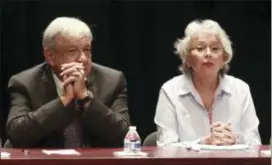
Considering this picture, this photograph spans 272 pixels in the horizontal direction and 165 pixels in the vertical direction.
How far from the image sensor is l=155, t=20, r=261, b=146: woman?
3.92 meters

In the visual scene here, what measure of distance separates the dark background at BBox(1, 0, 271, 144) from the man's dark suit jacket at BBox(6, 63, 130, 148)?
1.48m

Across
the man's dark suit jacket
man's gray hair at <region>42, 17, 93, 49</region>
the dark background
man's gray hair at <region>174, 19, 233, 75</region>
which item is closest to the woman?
man's gray hair at <region>174, 19, 233, 75</region>

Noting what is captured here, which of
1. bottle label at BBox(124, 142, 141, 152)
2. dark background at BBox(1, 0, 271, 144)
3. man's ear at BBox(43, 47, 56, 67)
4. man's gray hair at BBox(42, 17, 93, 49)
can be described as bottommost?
bottle label at BBox(124, 142, 141, 152)

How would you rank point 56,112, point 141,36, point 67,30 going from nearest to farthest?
1. point 56,112
2. point 67,30
3. point 141,36

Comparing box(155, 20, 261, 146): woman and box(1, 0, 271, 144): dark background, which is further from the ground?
box(1, 0, 271, 144): dark background

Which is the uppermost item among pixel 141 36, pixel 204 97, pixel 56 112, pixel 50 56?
pixel 141 36

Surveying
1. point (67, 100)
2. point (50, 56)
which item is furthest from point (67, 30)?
point (67, 100)

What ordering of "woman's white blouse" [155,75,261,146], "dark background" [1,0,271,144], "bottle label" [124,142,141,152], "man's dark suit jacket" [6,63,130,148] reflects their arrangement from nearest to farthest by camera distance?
"bottle label" [124,142,141,152] → "man's dark suit jacket" [6,63,130,148] → "woman's white blouse" [155,75,261,146] → "dark background" [1,0,271,144]

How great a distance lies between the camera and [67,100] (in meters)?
3.66

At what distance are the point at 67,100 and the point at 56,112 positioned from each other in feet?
0.30

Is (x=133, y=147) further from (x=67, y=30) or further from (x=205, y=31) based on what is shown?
(x=205, y=31)

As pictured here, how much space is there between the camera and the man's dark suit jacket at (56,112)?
11.9ft

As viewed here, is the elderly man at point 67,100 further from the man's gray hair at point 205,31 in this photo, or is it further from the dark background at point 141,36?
the dark background at point 141,36

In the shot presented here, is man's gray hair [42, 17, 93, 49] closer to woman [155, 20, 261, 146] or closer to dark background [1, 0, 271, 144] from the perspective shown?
woman [155, 20, 261, 146]
